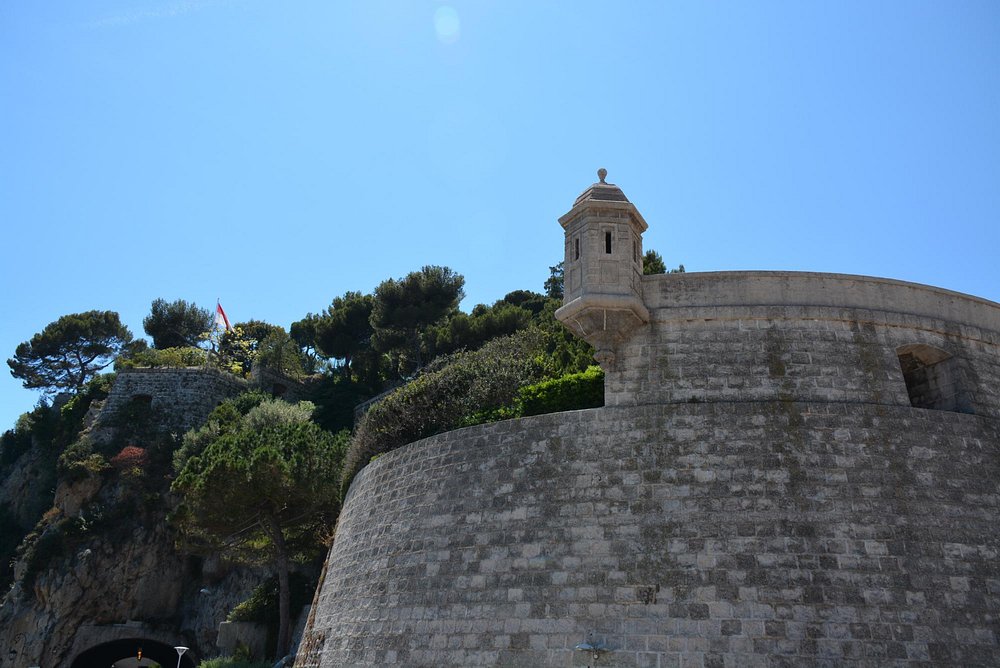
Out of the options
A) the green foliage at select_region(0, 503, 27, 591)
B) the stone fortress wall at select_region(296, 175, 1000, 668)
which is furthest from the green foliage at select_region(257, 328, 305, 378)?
the stone fortress wall at select_region(296, 175, 1000, 668)

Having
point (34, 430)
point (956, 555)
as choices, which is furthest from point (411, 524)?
point (34, 430)

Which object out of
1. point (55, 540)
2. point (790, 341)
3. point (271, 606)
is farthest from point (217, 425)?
point (790, 341)

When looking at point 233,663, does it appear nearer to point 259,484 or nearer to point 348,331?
point 259,484

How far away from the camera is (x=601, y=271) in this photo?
13.4m

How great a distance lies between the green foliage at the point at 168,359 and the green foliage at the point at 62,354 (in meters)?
11.7

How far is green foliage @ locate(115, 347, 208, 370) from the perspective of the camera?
41156 mm

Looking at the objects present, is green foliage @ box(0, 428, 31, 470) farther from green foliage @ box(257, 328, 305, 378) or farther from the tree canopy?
the tree canopy

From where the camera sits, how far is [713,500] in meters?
11.3

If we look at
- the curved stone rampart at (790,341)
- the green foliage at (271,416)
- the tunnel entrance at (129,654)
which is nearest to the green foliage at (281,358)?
the green foliage at (271,416)

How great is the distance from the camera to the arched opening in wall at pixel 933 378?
13469mm

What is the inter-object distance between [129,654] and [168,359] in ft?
51.4

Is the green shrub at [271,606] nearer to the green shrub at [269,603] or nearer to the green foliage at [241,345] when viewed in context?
the green shrub at [269,603]

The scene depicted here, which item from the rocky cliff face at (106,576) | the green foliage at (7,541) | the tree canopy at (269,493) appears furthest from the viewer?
the green foliage at (7,541)

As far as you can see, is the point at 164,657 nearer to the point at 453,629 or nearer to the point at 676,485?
the point at 453,629
